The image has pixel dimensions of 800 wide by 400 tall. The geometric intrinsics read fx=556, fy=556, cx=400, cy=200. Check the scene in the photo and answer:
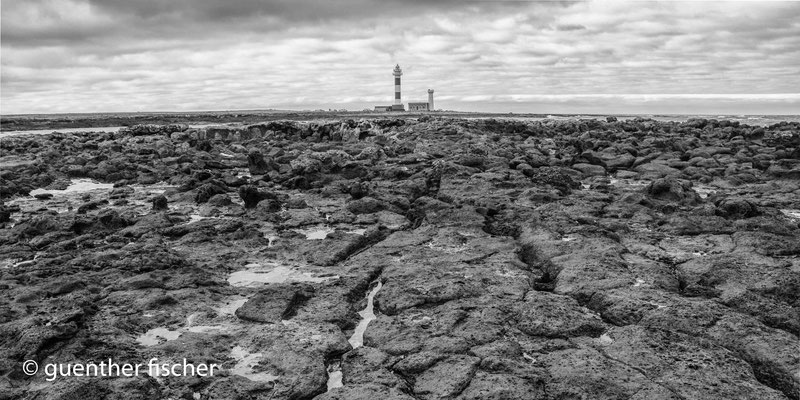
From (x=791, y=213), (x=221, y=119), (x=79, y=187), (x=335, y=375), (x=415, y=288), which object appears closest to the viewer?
(x=335, y=375)

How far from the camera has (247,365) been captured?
5.13 metres

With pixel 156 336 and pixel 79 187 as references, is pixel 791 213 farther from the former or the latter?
pixel 79 187

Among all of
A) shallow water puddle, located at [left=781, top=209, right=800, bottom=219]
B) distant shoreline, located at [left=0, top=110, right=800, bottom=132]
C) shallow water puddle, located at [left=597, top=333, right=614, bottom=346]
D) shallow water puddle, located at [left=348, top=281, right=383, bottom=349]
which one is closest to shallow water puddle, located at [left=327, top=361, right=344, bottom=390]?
shallow water puddle, located at [left=348, top=281, right=383, bottom=349]

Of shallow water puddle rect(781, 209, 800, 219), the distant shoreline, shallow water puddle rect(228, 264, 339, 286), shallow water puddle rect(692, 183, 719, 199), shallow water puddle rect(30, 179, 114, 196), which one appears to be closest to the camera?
shallow water puddle rect(228, 264, 339, 286)

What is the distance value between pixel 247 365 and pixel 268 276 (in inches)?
104

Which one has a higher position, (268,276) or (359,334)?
(268,276)

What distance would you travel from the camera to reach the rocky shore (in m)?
4.77

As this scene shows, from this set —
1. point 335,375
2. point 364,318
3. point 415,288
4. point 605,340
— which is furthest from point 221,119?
point 605,340

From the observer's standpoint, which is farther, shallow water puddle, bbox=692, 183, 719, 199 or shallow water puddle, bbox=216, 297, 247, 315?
shallow water puddle, bbox=692, 183, 719, 199

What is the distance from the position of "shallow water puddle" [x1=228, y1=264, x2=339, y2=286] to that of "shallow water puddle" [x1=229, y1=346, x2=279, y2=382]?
Answer: 2.05 meters

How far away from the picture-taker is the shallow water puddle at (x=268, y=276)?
7.47m

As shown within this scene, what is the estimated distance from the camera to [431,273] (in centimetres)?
726

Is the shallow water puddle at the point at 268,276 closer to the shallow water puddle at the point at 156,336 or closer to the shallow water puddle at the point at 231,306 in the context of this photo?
the shallow water puddle at the point at 231,306

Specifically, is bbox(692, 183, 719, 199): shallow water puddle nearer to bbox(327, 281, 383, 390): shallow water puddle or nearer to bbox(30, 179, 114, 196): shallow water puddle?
bbox(327, 281, 383, 390): shallow water puddle
